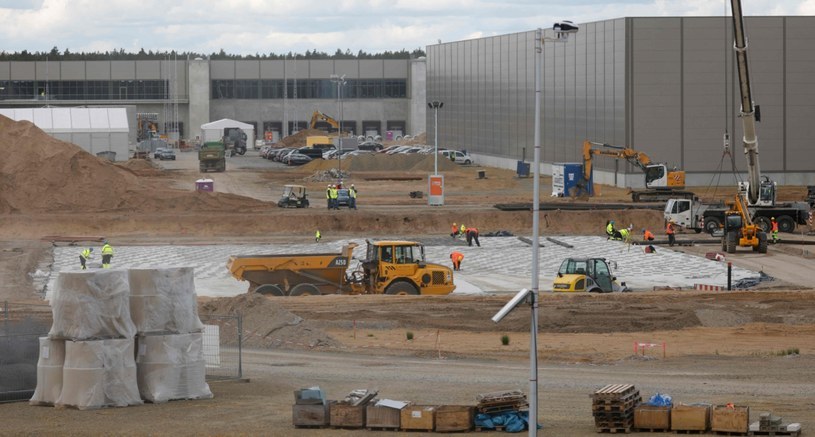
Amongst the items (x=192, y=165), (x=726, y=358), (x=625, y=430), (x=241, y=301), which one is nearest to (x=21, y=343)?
(x=241, y=301)

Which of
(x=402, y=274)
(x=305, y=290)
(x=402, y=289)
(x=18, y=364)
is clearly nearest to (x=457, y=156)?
(x=402, y=274)

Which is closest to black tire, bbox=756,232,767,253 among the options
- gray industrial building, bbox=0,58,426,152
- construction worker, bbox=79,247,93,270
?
construction worker, bbox=79,247,93,270

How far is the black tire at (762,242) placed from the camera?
179ft

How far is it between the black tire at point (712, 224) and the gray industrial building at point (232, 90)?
298 ft

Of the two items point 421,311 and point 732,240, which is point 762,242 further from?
point 421,311

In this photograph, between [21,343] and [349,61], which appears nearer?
[21,343]

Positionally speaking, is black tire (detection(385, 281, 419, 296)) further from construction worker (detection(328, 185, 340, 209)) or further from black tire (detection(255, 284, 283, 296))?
construction worker (detection(328, 185, 340, 209))

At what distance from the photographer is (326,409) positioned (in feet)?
76.3

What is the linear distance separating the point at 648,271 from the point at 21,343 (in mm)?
28877

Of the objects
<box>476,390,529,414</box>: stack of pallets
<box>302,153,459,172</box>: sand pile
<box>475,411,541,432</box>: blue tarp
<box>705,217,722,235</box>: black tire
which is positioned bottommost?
<box>475,411,541,432</box>: blue tarp

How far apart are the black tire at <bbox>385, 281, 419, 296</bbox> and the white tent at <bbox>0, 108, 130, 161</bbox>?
7183cm

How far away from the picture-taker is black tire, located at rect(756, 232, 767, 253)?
54.6 meters

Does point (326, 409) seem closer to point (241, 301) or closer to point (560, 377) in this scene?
point (560, 377)

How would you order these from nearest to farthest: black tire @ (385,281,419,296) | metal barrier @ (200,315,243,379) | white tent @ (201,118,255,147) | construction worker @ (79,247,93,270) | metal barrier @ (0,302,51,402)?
1. metal barrier @ (0,302,51,402)
2. metal barrier @ (200,315,243,379)
3. black tire @ (385,281,419,296)
4. construction worker @ (79,247,93,270)
5. white tent @ (201,118,255,147)
